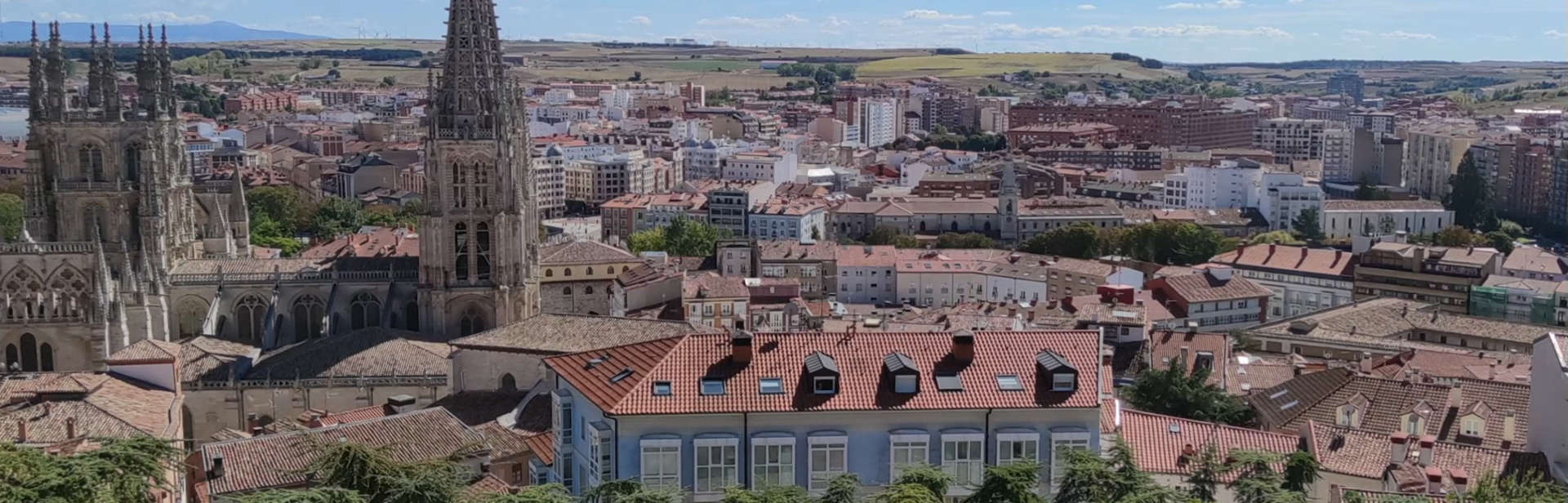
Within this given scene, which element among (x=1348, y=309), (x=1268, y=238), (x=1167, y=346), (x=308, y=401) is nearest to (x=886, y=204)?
(x=1268, y=238)

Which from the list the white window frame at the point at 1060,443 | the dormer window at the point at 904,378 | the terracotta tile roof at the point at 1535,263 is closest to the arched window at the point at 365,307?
the dormer window at the point at 904,378

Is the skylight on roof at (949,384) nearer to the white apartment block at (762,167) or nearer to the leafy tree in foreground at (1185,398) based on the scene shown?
the leafy tree in foreground at (1185,398)

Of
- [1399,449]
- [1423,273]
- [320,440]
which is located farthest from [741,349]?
[1423,273]

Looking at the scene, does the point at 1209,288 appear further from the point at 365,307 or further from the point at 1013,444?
the point at 1013,444

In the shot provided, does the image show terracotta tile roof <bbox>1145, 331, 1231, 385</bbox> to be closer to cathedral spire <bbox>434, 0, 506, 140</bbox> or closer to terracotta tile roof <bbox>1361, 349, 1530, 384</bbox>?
terracotta tile roof <bbox>1361, 349, 1530, 384</bbox>

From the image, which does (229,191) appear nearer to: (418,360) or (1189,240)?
(418,360)

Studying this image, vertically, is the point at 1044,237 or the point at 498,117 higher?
the point at 498,117
